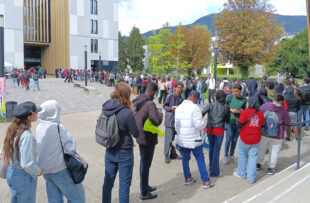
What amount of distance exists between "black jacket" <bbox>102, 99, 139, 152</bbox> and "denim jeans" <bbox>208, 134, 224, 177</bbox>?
2.31 metres

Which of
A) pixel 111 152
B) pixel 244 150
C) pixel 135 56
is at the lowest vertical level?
pixel 244 150

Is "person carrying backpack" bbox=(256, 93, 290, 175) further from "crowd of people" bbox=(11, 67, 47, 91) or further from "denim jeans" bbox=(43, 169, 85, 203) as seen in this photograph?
"crowd of people" bbox=(11, 67, 47, 91)

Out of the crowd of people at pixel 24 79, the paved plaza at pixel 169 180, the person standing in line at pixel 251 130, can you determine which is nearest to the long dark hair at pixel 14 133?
the paved plaza at pixel 169 180

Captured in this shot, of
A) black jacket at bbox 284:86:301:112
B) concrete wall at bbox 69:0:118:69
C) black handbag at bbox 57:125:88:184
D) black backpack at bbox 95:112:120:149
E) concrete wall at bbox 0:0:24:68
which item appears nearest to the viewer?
black handbag at bbox 57:125:88:184

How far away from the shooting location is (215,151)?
5414 millimetres

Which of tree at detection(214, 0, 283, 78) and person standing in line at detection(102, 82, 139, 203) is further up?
tree at detection(214, 0, 283, 78)

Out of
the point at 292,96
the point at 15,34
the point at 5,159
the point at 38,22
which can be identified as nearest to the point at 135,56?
the point at 38,22

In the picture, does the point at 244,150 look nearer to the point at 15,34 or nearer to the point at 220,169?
the point at 220,169

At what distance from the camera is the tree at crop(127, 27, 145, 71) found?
261ft

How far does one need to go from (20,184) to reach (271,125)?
4.42 metres

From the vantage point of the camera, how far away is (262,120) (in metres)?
5.29

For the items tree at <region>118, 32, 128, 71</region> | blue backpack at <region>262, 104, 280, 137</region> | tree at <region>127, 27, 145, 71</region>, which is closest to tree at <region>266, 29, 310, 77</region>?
tree at <region>127, 27, 145, 71</region>

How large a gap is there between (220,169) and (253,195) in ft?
5.10

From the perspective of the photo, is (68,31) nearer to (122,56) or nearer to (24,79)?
(24,79)
